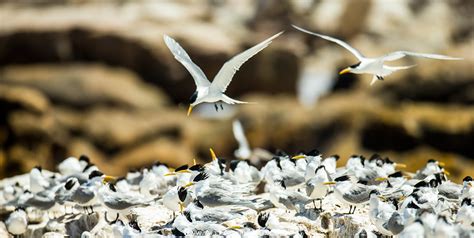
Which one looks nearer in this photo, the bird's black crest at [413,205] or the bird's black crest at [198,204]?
the bird's black crest at [413,205]

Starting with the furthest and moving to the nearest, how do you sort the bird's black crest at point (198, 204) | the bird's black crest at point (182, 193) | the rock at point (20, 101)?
the rock at point (20, 101) → the bird's black crest at point (182, 193) → the bird's black crest at point (198, 204)

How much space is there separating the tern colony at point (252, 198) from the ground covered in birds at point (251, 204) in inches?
0.5

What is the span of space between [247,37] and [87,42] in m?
5.39

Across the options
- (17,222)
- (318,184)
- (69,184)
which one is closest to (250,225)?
(318,184)

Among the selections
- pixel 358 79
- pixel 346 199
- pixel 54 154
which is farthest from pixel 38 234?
pixel 358 79

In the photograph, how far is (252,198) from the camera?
10.0m

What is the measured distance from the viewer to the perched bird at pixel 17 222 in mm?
10125

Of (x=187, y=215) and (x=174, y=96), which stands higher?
(x=187, y=215)

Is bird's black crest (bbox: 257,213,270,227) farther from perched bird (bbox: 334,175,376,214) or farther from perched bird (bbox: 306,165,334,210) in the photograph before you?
perched bird (bbox: 334,175,376,214)

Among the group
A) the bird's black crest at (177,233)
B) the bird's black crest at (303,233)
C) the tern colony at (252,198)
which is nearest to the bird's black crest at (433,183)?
the tern colony at (252,198)

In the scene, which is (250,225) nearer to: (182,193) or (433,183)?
(182,193)

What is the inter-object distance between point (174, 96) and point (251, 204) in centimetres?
1604

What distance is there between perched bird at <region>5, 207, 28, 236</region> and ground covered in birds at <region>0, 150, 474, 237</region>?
0.01m

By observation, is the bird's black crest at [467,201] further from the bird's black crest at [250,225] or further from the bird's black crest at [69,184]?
the bird's black crest at [69,184]
